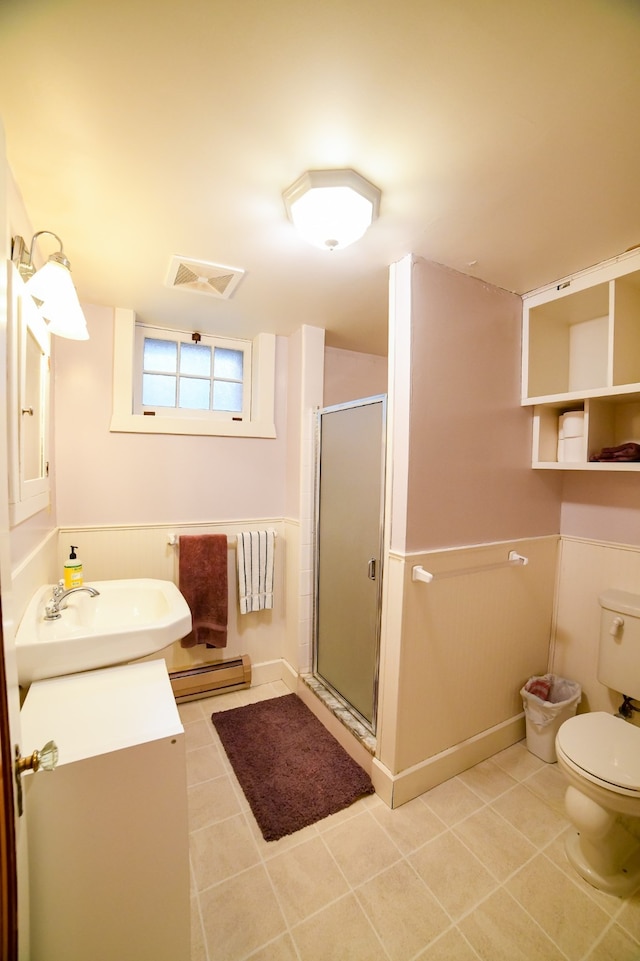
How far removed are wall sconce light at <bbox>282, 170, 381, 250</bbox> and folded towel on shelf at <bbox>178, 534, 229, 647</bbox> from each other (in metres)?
1.70

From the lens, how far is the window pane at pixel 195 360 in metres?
2.36

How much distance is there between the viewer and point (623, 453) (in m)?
1.55

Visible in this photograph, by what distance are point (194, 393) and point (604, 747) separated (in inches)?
103

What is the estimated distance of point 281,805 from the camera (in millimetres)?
1541

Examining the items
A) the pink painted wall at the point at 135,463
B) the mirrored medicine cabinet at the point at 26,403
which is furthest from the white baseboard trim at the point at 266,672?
the mirrored medicine cabinet at the point at 26,403

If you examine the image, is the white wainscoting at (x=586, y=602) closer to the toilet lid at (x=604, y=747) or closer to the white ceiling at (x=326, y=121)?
the toilet lid at (x=604, y=747)

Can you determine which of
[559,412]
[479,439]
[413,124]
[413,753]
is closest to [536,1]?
[413,124]

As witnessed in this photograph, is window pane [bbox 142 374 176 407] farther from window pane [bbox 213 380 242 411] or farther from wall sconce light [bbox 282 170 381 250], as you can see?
wall sconce light [bbox 282 170 381 250]

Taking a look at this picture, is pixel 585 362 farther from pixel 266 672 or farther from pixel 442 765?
pixel 266 672

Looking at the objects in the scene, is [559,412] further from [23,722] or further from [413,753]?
[23,722]

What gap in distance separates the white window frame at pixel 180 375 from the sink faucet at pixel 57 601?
1.14 meters

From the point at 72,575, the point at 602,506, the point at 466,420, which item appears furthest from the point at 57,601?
the point at 602,506

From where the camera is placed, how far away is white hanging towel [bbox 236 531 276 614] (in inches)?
92.1

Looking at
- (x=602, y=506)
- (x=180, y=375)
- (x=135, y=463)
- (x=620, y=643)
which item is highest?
(x=180, y=375)
